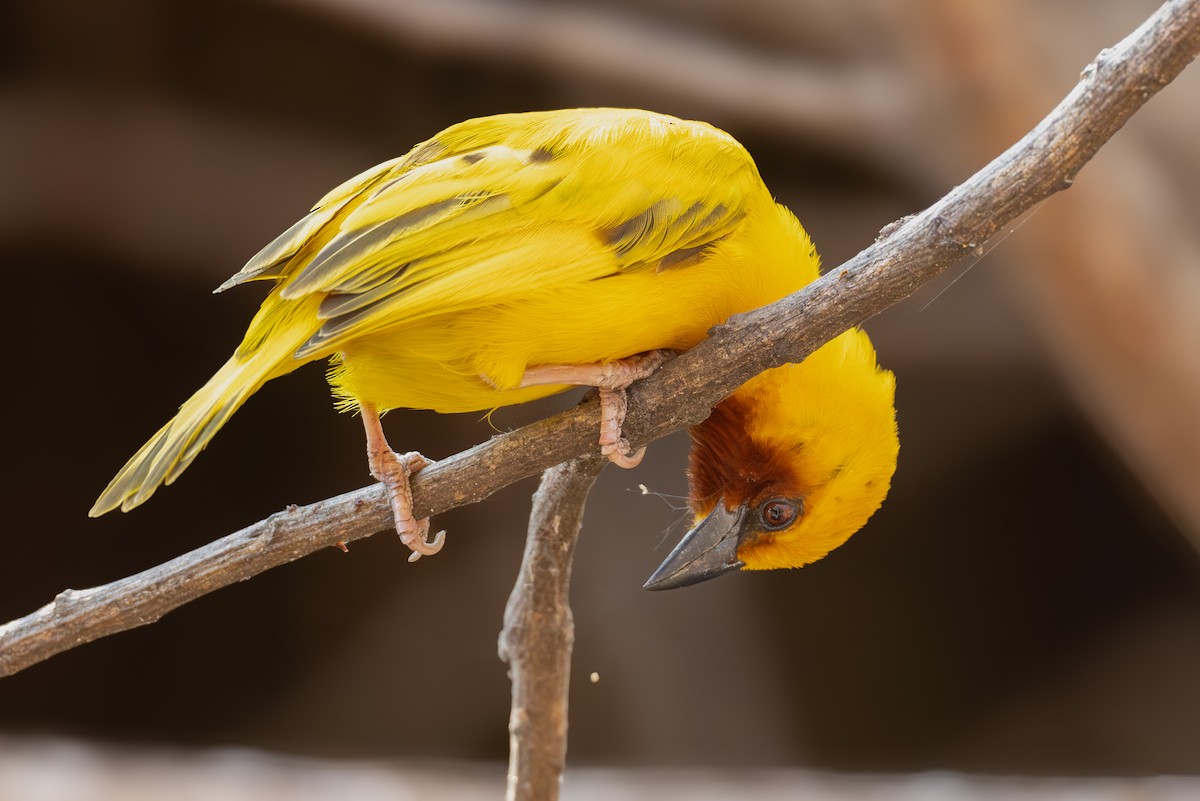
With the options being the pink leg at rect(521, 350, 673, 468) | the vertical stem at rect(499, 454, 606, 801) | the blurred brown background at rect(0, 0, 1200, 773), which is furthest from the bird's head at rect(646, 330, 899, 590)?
the blurred brown background at rect(0, 0, 1200, 773)

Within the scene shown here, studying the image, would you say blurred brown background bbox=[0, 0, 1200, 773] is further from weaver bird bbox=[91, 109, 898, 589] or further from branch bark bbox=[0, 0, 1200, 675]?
branch bark bbox=[0, 0, 1200, 675]

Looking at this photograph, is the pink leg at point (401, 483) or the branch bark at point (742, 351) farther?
the pink leg at point (401, 483)

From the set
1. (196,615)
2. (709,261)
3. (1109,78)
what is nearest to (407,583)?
(196,615)

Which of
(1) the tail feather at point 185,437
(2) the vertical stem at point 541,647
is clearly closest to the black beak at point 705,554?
(2) the vertical stem at point 541,647

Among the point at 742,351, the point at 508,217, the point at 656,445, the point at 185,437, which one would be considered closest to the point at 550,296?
the point at 508,217

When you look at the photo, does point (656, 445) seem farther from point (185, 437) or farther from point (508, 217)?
point (185, 437)

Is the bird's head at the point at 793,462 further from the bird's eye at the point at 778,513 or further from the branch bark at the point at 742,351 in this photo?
the branch bark at the point at 742,351

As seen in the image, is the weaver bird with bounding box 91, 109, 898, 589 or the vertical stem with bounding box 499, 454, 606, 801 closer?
the weaver bird with bounding box 91, 109, 898, 589
